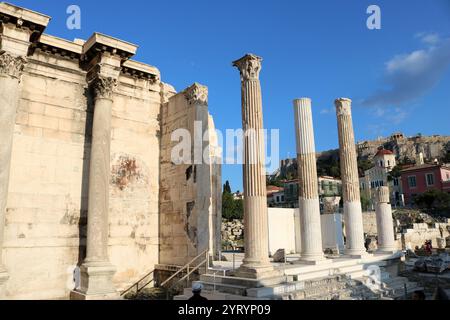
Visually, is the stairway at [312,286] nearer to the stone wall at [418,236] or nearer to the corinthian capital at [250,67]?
the corinthian capital at [250,67]

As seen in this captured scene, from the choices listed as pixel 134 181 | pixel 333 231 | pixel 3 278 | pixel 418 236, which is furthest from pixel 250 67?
pixel 418 236

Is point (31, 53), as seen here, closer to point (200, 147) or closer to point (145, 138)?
point (145, 138)

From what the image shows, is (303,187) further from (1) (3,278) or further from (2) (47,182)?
(1) (3,278)

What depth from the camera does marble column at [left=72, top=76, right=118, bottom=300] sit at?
34.0 ft

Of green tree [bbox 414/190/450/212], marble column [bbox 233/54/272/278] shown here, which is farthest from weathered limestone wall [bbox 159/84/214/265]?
green tree [bbox 414/190/450/212]

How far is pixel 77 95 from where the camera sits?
12109 millimetres

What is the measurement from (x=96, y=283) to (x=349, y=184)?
34.9 ft

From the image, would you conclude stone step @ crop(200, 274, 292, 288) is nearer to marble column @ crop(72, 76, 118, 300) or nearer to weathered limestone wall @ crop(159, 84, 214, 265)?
weathered limestone wall @ crop(159, 84, 214, 265)

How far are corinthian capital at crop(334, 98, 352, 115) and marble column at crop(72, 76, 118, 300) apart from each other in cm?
978

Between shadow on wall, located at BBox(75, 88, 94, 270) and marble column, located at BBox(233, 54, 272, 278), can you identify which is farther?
shadow on wall, located at BBox(75, 88, 94, 270)

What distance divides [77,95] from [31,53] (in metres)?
1.82

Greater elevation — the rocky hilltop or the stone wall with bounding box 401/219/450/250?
the rocky hilltop

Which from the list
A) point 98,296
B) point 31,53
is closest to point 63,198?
point 98,296

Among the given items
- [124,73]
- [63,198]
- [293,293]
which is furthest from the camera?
[124,73]
